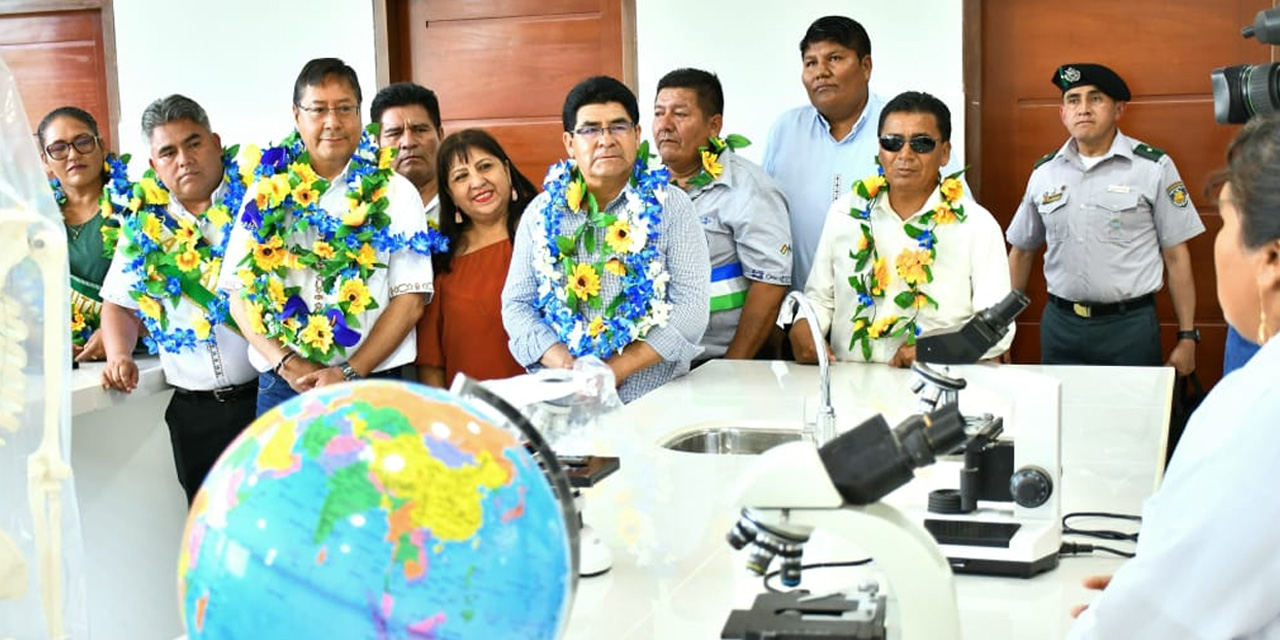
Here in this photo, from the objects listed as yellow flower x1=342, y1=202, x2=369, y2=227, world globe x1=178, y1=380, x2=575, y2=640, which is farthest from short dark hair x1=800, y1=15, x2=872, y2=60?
world globe x1=178, y1=380, x2=575, y2=640

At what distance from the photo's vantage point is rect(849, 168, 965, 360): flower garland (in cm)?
411

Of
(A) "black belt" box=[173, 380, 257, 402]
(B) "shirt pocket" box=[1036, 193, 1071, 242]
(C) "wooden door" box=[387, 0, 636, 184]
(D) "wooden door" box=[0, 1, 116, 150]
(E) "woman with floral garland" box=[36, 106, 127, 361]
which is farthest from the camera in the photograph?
(D) "wooden door" box=[0, 1, 116, 150]

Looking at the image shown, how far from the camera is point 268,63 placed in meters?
6.68

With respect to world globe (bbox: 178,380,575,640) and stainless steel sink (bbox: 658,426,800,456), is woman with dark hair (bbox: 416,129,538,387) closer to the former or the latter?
stainless steel sink (bbox: 658,426,800,456)

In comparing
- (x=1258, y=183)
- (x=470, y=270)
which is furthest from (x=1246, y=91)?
(x=470, y=270)

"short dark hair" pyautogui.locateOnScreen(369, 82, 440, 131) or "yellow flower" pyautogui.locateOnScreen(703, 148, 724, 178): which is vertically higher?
"short dark hair" pyautogui.locateOnScreen(369, 82, 440, 131)

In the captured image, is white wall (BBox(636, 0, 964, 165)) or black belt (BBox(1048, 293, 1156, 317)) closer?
black belt (BBox(1048, 293, 1156, 317))

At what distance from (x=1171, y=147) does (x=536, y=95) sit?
2712 millimetres

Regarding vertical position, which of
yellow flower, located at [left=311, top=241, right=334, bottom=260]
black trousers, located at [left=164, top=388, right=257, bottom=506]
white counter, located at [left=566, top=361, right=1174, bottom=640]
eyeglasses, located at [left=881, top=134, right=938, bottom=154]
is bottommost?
black trousers, located at [left=164, top=388, right=257, bottom=506]

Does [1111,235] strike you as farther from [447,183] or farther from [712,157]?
[447,183]

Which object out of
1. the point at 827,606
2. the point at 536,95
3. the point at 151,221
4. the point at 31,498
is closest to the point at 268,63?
the point at 536,95

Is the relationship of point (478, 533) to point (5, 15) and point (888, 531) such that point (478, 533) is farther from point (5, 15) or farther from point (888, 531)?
point (5, 15)

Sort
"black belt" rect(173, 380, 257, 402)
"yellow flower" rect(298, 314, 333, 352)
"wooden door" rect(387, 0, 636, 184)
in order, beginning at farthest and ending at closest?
1. "wooden door" rect(387, 0, 636, 184)
2. "black belt" rect(173, 380, 257, 402)
3. "yellow flower" rect(298, 314, 333, 352)

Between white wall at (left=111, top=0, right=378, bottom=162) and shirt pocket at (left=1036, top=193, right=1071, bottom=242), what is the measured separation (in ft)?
9.93
